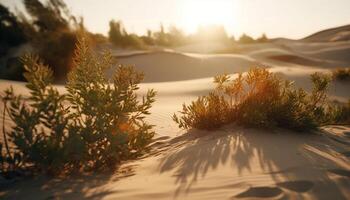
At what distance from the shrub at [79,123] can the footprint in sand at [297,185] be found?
1.70 meters

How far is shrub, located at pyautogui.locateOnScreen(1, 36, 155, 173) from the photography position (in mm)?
3436

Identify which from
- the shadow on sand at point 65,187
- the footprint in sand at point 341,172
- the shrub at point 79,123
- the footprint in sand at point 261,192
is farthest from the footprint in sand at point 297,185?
the shrub at point 79,123

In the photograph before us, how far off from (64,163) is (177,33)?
139ft

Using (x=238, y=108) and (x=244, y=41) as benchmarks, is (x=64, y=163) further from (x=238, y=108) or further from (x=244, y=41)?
(x=244, y=41)

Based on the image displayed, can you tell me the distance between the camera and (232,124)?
5172mm

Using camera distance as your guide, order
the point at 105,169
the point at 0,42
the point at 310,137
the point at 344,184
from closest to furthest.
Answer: the point at 344,184
the point at 105,169
the point at 310,137
the point at 0,42

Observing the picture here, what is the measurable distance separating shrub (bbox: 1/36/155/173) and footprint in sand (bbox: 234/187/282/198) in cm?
151

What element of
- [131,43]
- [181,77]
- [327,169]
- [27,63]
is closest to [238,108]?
[327,169]

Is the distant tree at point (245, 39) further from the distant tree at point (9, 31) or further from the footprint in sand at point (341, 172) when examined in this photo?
the footprint in sand at point (341, 172)

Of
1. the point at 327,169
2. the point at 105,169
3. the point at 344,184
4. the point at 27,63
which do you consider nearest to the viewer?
the point at 344,184

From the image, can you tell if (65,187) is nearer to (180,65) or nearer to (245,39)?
(180,65)

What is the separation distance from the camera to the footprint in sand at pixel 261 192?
110 inches

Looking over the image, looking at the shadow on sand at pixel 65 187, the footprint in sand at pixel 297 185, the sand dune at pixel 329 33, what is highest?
the sand dune at pixel 329 33

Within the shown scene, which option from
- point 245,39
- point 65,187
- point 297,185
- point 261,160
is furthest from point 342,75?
point 245,39
